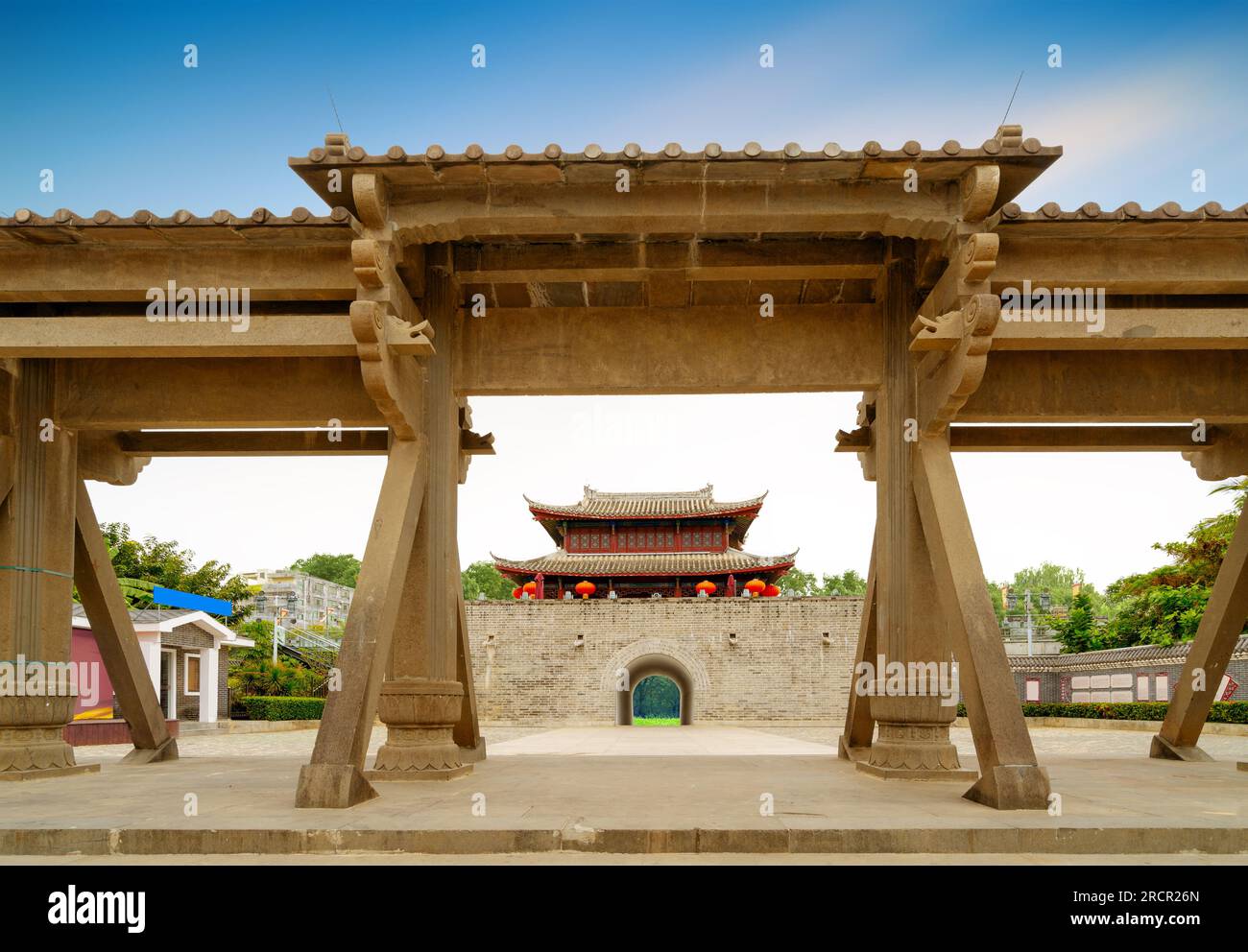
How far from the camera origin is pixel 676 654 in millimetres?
35031

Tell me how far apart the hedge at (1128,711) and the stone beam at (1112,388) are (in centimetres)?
1320

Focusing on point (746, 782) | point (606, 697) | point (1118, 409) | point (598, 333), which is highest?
point (598, 333)

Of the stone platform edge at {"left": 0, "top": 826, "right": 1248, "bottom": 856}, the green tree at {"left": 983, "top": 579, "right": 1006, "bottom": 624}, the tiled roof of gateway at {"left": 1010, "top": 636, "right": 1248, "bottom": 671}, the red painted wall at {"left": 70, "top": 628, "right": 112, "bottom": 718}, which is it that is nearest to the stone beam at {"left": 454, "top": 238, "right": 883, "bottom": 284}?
the stone platform edge at {"left": 0, "top": 826, "right": 1248, "bottom": 856}

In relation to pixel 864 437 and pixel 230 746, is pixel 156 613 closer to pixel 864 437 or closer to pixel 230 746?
pixel 230 746

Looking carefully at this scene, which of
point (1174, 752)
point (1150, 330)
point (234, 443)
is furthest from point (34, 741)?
point (1174, 752)

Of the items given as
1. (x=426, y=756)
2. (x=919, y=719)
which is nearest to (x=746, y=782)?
(x=919, y=719)

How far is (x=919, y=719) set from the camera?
29.1ft

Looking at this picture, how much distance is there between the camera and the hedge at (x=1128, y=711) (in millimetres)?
22984

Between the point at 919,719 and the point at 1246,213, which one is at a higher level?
the point at 1246,213

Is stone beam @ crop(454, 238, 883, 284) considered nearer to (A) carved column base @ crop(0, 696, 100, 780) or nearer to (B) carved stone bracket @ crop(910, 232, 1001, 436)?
(B) carved stone bracket @ crop(910, 232, 1001, 436)

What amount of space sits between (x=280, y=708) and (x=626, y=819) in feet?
83.1
